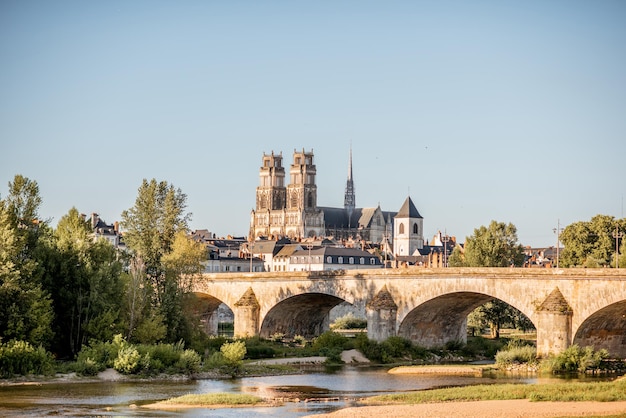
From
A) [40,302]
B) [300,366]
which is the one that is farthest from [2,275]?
[300,366]

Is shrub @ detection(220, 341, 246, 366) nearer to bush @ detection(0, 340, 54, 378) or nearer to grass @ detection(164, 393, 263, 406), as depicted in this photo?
bush @ detection(0, 340, 54, 378)

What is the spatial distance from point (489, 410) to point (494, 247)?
5097 cm

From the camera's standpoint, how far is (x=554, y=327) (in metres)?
66.2

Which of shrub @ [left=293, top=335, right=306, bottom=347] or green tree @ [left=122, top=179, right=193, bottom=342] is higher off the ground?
green tree @ [left=122, top=179, right=193, bottom=342]

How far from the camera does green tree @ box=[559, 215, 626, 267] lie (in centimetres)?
9912

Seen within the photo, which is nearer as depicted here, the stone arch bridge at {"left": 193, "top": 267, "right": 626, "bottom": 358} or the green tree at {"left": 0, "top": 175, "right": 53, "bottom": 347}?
the green tree at {"left": 0, "top": 175, "right": 53, "bottom": 347}

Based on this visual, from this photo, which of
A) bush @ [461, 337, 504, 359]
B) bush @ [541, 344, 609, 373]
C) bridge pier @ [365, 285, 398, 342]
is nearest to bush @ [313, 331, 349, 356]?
bridge pier @ [365, 285, 398, 342]

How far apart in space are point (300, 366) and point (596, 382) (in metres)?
18.6

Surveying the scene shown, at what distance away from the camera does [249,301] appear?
8550cm

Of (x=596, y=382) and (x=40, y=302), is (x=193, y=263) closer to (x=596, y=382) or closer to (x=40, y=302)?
(x=40, y=302)

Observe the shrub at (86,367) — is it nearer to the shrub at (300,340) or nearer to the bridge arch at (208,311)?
the shrub at (300,340)

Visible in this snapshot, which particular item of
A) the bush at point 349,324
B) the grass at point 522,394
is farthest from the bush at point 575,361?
the bush at point 349,324

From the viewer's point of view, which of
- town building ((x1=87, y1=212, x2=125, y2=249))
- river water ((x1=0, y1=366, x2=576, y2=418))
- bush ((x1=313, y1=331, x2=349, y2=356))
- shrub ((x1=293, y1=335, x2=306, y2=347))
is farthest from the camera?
town building ((x1=87, y1=212, x2=125, y2=249))

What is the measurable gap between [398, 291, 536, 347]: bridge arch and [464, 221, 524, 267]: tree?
56.7 feet
